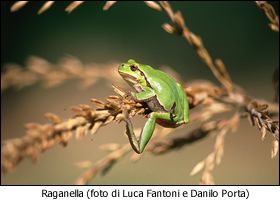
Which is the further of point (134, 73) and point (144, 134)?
point (134, 73)

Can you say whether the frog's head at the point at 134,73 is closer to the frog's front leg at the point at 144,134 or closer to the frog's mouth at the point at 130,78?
the frog's mouth at the point at 130,78

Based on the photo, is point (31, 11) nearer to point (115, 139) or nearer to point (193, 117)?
point (115, 139)

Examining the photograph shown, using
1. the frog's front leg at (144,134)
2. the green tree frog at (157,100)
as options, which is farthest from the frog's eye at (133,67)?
the frog's front leg at (144,134)

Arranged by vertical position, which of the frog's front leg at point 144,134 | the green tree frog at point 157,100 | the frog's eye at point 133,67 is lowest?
the frog's front leg at point 144,134

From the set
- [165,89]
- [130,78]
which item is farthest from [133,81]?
[165,89]

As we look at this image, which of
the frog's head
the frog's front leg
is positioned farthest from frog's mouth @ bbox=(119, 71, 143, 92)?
the frog's front leg

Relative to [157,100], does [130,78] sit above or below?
above

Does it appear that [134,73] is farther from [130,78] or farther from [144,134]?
[144,134]
